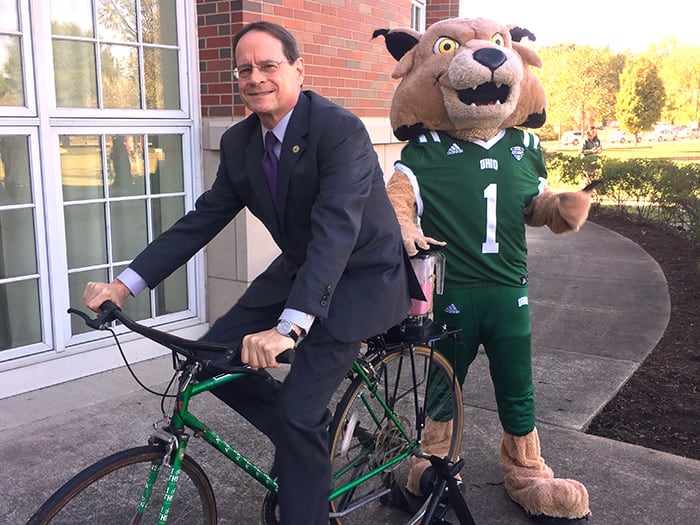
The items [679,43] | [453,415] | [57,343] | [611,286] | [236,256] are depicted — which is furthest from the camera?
[679,43]

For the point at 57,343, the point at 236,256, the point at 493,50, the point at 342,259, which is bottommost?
the point at 57,343

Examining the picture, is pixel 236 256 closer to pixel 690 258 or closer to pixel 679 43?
pixel 690 258

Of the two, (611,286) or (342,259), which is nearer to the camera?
(342,259)

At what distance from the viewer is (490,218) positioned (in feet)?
10.7

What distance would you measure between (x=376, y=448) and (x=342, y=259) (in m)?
1.10

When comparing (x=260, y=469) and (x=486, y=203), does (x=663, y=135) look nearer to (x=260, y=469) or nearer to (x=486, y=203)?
(x=486, y=203)

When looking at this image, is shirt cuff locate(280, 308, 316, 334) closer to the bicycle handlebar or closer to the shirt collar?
the bicycle handlebar

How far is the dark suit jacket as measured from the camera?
2387mm

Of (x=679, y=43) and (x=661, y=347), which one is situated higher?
(x=679, y=43)

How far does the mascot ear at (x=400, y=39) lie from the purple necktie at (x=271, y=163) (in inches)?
51.7

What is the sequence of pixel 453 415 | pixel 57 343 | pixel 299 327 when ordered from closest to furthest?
pixel 299 327
pixel 453 415
pixel 57 343

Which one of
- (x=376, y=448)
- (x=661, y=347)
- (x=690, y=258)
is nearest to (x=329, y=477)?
(x=376, y=448)

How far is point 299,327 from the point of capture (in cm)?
228

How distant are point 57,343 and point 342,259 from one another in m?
2.97
